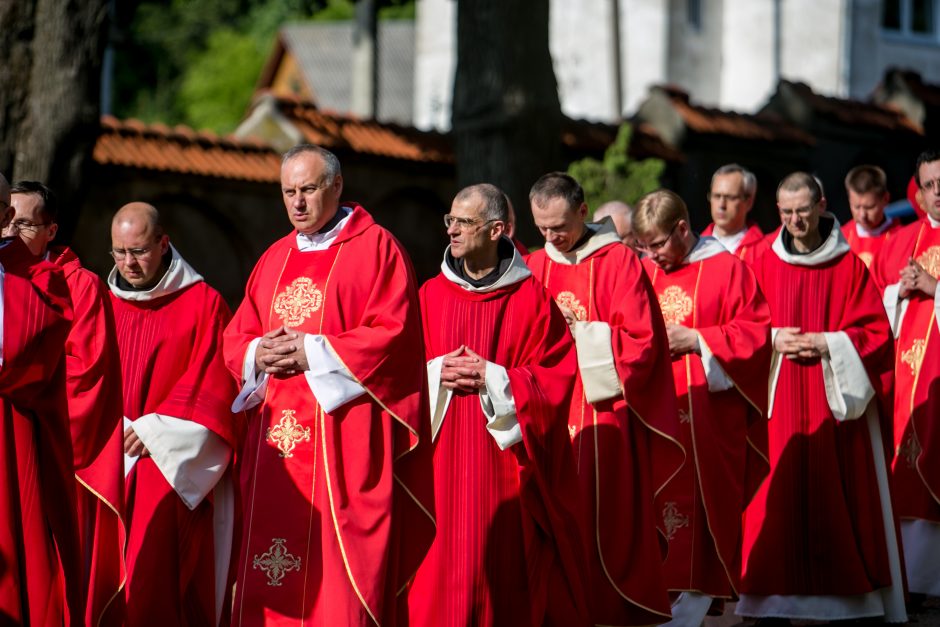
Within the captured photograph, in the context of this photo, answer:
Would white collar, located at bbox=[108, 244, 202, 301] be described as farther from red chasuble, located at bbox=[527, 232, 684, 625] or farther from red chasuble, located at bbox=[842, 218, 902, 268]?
red chasuble, located at bbox=[842, 218, 902, 268]

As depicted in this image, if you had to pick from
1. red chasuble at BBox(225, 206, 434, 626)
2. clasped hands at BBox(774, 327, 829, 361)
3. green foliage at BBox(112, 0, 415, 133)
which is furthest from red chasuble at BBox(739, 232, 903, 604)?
green foliage at BBox(112, 0, 415, 133)

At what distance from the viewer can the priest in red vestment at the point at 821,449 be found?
320 inches

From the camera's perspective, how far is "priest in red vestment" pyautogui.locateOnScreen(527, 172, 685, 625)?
707cm

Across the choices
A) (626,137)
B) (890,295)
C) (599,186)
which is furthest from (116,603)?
(626,137)

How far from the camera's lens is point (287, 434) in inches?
243

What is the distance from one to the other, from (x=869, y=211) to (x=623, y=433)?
3324 mm

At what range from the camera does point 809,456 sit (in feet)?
27.4

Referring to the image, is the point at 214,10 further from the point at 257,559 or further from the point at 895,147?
the point at 257,559

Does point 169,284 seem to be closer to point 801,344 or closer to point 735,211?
point 801,344

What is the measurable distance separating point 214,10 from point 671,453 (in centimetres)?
4324

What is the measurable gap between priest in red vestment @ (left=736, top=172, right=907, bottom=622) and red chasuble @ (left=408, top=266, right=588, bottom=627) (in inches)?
77.8

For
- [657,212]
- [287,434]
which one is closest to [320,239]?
[287,434]

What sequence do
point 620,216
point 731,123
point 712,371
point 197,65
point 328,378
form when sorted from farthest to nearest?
point 197,65 → point 731,123 → point 620,216 → point 712,371 → point 328,378

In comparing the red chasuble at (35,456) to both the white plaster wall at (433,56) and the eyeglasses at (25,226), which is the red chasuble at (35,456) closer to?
the eyeglasses at (25,226)
